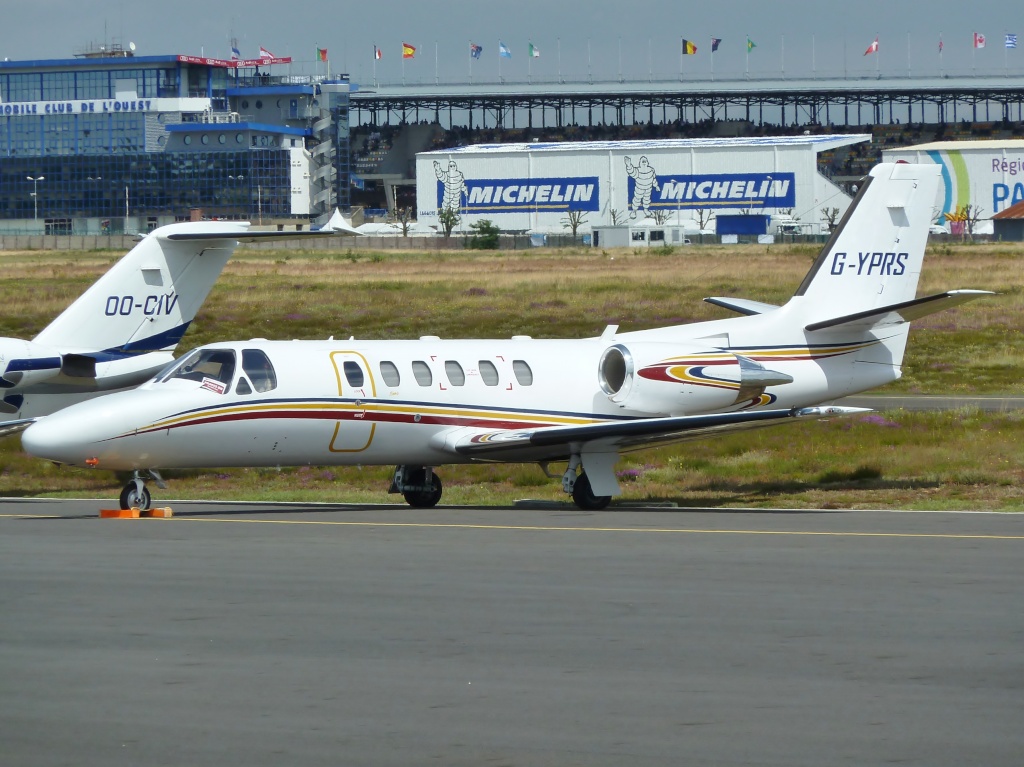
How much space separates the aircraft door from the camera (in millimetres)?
20688

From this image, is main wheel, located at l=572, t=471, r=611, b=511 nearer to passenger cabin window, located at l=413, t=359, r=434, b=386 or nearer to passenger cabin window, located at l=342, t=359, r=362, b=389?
passenger cabin window, located at l=413, t=359, r=434, b=386

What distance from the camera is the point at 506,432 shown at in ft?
70.0

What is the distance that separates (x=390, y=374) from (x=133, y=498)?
3.96 m

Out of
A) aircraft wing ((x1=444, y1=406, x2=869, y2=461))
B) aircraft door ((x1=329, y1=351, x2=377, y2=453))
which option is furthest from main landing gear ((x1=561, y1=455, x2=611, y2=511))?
aircraft door ((x1=329, y1=351, x2=377, y2=453))

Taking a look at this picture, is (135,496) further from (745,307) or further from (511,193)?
(511,193)

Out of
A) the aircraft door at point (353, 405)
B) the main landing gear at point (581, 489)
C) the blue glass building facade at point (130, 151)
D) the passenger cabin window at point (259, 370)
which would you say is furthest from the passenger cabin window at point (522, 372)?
the blue glass building facade at point (130, 151)

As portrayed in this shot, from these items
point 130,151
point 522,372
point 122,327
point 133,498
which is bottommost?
point 133,498

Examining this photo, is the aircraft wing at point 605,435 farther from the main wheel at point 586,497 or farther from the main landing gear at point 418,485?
the main landing gear at point 418,485

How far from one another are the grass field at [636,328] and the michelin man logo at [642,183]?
35.2m

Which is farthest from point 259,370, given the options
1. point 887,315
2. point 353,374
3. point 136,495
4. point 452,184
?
point 452,184

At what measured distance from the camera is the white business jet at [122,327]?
76.4 feet

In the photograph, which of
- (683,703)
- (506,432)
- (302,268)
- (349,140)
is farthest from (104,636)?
(349,140)

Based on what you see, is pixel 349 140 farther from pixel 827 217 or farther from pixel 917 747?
pixel 917 747

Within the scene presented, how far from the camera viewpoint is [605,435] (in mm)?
20516
